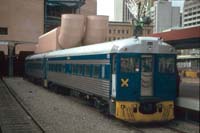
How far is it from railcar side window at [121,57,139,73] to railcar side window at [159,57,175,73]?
0.79 metres

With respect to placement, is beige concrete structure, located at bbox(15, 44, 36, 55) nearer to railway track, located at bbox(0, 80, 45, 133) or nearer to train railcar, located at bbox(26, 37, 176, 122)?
railway track, located at bbox(0, 80, 45, 133)

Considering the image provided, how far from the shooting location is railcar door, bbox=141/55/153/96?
13938 millimetres

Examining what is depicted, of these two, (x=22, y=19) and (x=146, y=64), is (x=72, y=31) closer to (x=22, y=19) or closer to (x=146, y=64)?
(x=146, y=64)

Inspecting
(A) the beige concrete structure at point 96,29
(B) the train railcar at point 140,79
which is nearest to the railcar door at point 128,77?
(B) the train railcar at point 140,79

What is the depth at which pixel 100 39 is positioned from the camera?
33.0 metres

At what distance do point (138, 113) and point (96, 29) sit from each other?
69.5 feet

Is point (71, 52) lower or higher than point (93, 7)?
lower

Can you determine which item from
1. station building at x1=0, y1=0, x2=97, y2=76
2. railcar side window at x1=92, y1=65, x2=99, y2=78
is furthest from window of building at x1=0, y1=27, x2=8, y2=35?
railcar side window at x1=92, y1=65, x2=99, y2=78

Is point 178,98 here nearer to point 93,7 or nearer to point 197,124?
point 197,124

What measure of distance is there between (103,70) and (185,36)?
3105mm

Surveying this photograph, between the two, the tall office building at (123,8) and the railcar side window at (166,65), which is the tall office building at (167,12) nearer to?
the tall office building at (123,8)

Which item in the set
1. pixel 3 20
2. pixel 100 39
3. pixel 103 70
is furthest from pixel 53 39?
pixel 3 20

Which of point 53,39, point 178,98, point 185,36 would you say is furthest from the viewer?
point 53,39

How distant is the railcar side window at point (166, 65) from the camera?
14.1 meters
